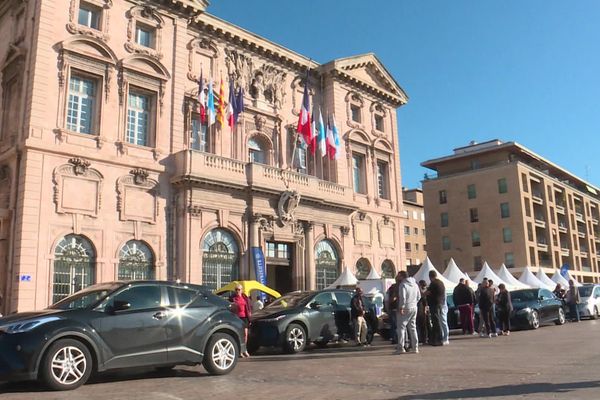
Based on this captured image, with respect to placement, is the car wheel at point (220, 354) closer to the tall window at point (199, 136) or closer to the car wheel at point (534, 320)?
the car wheel at point (534, 320)

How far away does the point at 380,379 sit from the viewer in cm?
841

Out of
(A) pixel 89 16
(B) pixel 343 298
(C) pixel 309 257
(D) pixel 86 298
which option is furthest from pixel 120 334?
(C) pixel 309 257

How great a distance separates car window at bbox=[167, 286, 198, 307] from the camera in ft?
31.1

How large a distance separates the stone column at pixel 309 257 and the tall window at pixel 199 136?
5931 millimetres

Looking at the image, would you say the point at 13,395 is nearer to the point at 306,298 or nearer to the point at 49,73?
the point at 306,298

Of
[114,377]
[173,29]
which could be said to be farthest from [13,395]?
[173,29]

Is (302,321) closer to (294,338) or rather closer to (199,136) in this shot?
(294,338)

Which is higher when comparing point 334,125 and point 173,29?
point 173,29

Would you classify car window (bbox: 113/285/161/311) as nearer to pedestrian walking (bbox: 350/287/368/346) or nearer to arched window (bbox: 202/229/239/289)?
pedestrian walking (bbox: 350/287/368/346)

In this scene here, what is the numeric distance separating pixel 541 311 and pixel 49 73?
19010 millimetres

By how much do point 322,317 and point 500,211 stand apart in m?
47.7

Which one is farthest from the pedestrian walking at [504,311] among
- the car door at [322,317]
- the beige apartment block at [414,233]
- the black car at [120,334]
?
the beige apartment block at [414,233]

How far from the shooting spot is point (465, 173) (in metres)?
62.2

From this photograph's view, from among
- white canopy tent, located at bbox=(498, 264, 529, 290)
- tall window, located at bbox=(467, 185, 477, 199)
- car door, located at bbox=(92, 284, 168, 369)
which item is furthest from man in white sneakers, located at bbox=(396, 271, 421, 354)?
tall window, located at bbox=(467, 185, 477, 199)
